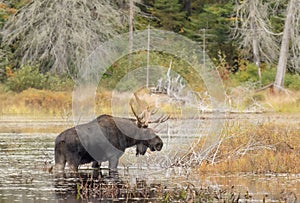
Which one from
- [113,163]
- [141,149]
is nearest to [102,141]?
[113,163]

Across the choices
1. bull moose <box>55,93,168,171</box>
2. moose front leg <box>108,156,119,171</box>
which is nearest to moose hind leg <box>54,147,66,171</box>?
bull moose <box>55,93,168,171</box>

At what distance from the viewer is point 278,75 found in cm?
4466

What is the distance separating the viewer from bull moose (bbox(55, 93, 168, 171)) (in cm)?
1864

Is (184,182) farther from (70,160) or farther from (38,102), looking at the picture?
(38,102)

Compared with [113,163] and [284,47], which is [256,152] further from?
[284,47]

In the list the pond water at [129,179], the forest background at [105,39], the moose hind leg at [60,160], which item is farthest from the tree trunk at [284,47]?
the moose hind leg at [60,160]

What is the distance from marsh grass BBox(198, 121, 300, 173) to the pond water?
56 cm

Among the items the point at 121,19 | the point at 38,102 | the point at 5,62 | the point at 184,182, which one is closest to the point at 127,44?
the point at 121,19

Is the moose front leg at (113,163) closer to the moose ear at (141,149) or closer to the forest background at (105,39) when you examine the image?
the moose ear at (141,149)

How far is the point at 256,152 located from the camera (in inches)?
794

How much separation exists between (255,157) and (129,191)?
4.60 m

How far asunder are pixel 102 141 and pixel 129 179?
6.36 ft

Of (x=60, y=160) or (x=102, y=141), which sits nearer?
(x=60, y=160)

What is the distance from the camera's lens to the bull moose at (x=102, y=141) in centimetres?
1864
